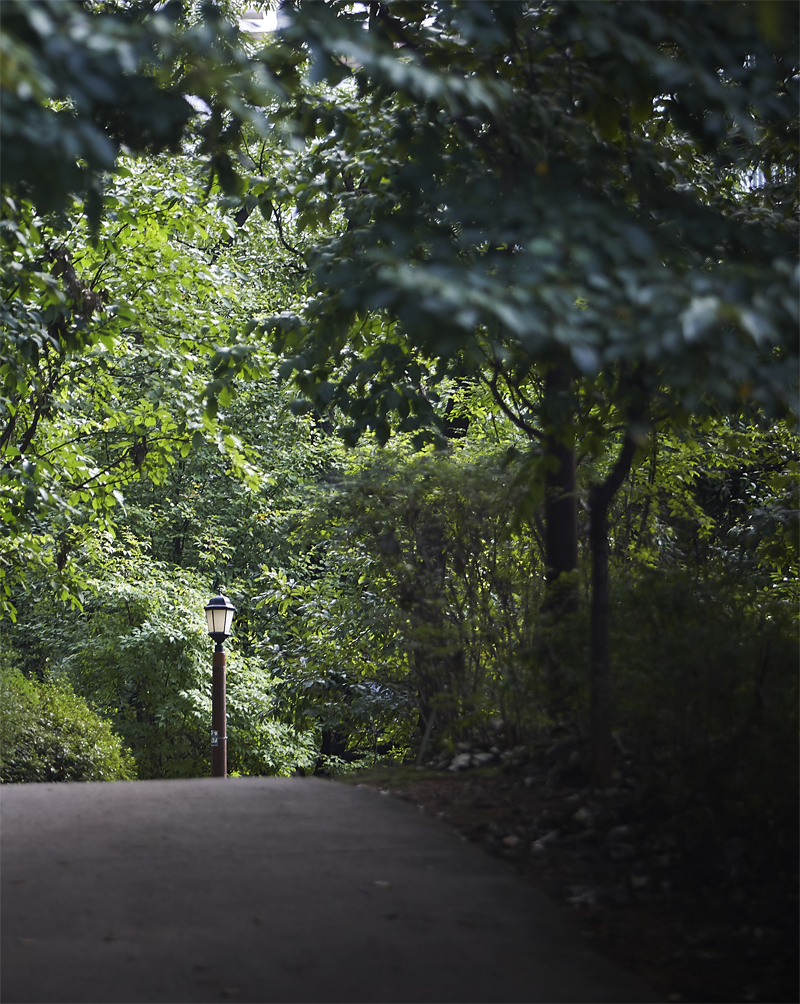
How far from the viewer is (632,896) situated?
430cm

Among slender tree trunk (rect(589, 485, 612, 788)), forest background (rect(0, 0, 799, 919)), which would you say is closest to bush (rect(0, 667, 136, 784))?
forest background (rect(0, 0, 799, 919))

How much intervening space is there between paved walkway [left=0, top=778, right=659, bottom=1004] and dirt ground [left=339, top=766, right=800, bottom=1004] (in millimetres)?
160

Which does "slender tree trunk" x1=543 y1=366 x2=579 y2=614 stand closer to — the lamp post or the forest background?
the forest background

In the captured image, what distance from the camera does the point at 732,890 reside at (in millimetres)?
4152

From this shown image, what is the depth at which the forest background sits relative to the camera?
3.17 metres

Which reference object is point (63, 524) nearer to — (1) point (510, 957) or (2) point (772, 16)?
(1) point (510, 957)

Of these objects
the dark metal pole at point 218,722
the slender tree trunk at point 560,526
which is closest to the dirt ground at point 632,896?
the slender tree trunk at point 560,526

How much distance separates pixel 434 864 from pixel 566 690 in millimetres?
1372

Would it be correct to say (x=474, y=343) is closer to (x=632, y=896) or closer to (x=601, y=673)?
(x=601, y=673)

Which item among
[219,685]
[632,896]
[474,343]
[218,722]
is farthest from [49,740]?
[632,896]

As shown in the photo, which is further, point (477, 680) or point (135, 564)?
point (135, 564)

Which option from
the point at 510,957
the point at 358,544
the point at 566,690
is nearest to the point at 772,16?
the point at 510,957

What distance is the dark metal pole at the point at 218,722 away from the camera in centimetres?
1234

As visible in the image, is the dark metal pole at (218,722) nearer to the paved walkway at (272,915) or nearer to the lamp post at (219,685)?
the lamp post at (219,685)
